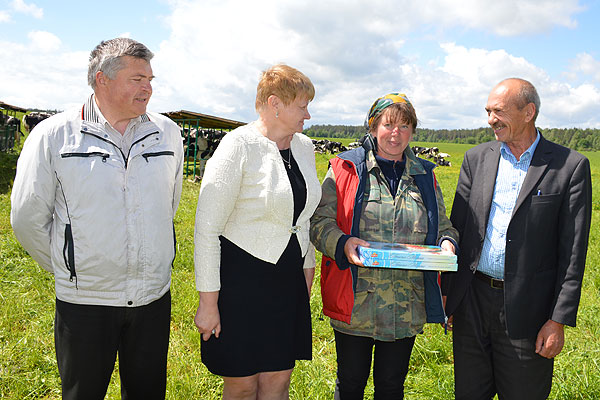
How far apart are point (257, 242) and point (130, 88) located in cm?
112

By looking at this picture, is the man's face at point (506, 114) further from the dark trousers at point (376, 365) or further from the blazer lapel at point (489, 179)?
the dark trousers at point (376, 365)

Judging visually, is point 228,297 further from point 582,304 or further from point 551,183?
point 582,304

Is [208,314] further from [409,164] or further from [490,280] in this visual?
[490,280]

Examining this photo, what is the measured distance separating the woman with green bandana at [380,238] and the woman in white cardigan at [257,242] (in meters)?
0.30

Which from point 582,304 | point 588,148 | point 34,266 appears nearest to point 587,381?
point 582,304

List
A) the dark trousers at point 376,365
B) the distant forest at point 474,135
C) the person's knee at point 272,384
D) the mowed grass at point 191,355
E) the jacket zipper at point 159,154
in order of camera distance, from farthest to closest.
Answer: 1. the distant forest at point 474,135
2. the mowed grass at point 191,355
3. the dark trousers at point 376,365
4. the person's knee at point 272,384
5. the jacket zipper at point 159,154

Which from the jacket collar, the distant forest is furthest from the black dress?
the distant forest

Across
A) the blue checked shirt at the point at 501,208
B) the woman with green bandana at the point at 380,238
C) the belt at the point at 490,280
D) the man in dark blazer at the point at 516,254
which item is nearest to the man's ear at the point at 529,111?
the man in dark blazer at the point at 516,254

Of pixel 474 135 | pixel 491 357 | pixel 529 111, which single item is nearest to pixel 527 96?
pixel 529 111

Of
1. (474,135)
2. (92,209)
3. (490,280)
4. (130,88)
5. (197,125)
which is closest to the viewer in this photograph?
(92,209)

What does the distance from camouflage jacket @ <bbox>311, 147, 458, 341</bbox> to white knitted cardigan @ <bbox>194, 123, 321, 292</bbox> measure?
45 centimetres

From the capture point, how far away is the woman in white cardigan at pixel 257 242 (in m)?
2.46

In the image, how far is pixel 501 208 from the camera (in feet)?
9.57

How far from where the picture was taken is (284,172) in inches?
100
